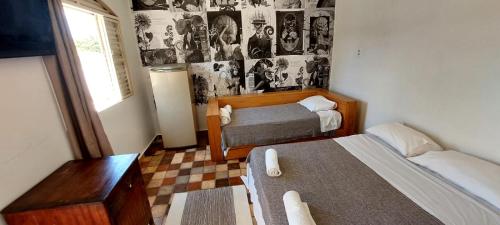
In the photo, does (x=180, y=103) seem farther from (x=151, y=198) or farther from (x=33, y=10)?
(x=33, y=10)

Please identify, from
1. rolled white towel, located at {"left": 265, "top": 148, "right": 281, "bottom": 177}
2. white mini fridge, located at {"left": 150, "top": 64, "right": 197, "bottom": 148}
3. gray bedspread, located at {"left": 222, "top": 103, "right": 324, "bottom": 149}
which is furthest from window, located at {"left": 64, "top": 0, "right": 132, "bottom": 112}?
rolled white towel, located at {"left": 265, "top": 148, "right": 281, "bottom": 177}

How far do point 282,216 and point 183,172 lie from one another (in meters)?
1.70

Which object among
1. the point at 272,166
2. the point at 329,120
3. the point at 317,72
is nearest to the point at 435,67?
the point at 329,120

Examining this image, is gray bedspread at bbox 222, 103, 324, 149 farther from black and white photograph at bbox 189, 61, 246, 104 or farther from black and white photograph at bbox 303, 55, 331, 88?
black and white photograph at bbox 303, 55, 331, 88

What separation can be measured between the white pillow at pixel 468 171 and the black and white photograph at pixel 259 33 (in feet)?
8.15

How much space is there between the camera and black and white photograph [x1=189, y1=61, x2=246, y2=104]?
337 cm

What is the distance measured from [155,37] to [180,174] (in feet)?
6.63

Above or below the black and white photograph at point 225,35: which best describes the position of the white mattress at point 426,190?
below

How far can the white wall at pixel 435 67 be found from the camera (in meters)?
1.46

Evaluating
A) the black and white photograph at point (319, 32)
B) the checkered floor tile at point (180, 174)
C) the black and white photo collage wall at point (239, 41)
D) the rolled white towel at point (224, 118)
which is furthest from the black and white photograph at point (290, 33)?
the checkered floor tile at point (180, 174)

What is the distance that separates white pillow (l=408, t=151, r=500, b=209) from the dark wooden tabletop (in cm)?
206

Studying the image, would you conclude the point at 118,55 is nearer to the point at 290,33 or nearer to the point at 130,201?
the point at 130,201

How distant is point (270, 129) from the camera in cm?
265

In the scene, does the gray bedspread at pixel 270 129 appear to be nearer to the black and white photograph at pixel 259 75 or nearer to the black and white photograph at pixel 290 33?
the black and white photograph at pixel 259 75
